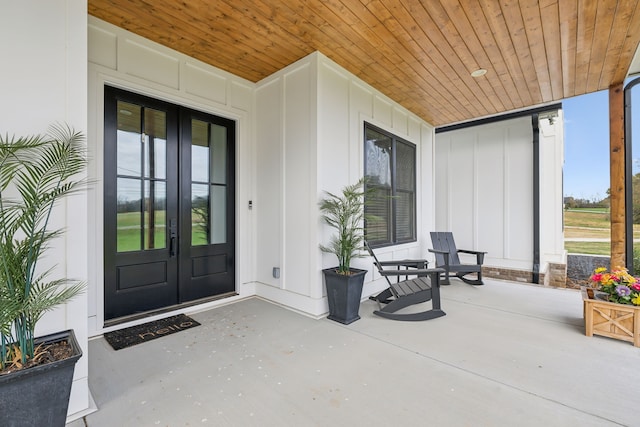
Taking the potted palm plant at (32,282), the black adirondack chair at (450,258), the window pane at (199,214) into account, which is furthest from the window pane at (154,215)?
the black adirondack chair at (450,258)

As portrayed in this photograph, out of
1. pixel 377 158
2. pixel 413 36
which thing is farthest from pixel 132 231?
pixel 413 36

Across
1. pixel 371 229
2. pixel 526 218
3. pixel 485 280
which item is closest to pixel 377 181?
pixel 371 229

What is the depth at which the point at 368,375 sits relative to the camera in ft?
6.99

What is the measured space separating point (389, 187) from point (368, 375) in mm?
3254

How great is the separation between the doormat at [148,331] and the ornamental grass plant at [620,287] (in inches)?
167

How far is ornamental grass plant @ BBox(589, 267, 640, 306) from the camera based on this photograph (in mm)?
2680

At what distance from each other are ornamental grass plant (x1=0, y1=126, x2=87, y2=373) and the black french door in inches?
50.7

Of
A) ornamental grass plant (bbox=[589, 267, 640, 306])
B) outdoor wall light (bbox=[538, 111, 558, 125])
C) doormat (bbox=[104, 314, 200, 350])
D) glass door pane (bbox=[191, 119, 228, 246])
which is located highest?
outdoor wall light (bbox=[538, 111, 558, 125])

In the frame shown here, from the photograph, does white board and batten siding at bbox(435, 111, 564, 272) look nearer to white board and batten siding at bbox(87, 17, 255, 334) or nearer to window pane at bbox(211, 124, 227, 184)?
white board and batten siding at bbox(87, 17, 255, 334)

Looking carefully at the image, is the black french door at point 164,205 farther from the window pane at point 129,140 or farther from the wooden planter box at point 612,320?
the wooden planter box at point 612,320

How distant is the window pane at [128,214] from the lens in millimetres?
2965

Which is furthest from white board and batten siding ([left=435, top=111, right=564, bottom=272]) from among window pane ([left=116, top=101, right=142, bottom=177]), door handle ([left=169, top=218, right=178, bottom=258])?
window pane ([left=116, top=101, right=142, bottom=177])

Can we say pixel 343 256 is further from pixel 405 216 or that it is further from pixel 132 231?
pixel 405 216

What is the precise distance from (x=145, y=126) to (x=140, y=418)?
2.79m
